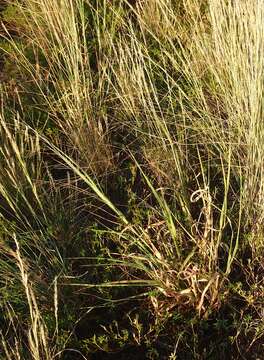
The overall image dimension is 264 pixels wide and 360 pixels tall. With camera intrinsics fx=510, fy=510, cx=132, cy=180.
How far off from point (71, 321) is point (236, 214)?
672mm

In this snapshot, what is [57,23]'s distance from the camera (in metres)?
2.38

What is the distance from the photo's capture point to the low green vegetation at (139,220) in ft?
5.09

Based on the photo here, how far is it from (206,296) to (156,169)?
0.54 metres

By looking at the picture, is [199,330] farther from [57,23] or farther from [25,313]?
[57,23]

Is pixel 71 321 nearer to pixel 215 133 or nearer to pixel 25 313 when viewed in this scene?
pixel 25 313

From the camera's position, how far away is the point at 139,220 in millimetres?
1860

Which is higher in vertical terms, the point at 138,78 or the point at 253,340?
the point at 138,78

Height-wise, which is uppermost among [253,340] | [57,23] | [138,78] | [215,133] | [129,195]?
[57,23]

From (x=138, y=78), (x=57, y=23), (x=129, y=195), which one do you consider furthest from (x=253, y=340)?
(x=57, y=23)

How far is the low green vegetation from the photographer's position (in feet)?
5.09

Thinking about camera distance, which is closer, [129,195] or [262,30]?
[262,30]

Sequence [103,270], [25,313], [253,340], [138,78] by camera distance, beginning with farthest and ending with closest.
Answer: [138,78] → [103,270] → [25,313] → [253,340]

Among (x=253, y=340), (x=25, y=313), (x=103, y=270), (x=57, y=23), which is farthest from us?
(x=57, y=23)

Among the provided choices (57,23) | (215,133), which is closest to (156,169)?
(215,133)
